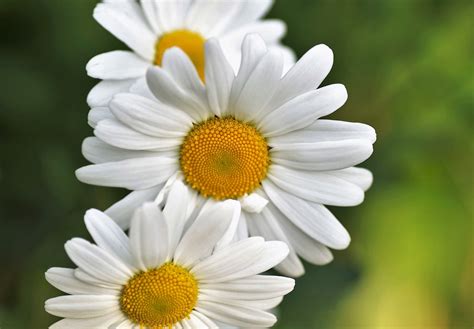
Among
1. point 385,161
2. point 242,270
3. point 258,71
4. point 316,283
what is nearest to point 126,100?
point 258,71

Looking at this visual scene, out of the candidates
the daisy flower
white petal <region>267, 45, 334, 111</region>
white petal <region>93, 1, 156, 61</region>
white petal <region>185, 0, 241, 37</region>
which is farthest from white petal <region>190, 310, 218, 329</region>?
white petal <region>185, 0, 241, 37</region>

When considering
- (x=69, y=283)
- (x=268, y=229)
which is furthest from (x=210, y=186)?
(x=69, y=283)

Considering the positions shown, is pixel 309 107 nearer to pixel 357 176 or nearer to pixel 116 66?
pixel 357 176

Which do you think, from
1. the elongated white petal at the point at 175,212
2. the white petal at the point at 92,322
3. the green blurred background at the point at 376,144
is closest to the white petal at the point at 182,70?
the elongated white petal at the point at 175,212


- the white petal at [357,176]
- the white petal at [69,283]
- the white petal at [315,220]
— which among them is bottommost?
the white petal at [69,283]

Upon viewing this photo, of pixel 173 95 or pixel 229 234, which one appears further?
pixel 229 234

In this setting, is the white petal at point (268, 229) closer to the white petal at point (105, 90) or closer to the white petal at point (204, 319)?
the white petal at point (204, 319)

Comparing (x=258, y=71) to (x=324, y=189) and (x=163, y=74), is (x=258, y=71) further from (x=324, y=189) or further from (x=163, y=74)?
(x=324, y=189)
